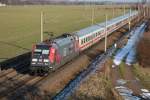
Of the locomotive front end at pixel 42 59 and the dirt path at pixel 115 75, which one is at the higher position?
the locomotive front end at pixel 42 59

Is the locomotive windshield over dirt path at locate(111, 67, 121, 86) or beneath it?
over

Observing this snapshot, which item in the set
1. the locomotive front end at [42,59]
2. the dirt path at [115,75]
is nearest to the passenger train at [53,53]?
the locomotive front end at [42,59]

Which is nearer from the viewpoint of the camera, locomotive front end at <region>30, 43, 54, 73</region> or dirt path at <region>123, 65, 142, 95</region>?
dirt path at <region>123, 65, 142, 95</region>

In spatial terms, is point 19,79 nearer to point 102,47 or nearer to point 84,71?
point 84,71

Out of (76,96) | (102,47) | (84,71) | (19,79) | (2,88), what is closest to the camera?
(76,96)

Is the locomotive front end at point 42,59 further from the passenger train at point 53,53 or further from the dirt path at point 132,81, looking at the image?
the dirt path at point 132,81

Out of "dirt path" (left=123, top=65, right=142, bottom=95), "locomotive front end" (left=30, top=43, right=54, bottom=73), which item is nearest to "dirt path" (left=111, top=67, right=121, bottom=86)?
"dirt path" (left=123, top=65, right=142, bottom=95)

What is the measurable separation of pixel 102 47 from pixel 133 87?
73.5 feet

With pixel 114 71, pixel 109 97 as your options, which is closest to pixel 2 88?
pixel 109 97

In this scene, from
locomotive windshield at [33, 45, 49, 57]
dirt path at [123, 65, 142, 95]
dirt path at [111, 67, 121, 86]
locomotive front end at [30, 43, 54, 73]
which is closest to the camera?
dirt path at [123, 65, 142, 95]

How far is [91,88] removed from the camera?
83.2 ft

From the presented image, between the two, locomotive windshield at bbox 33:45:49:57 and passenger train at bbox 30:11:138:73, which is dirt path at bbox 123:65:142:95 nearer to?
passenger train at bbox 30:11:138:73

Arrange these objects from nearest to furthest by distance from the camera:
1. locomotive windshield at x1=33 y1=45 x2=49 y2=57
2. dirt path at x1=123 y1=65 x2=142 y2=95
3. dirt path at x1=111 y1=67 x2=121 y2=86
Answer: dirt path at x1=123 y1=65 x2=142 y2=95 → locomotive windshield at x1=33 y1=45 x2=49 y2=57 → dirt path at x1=111 y1=67 x2=121 y2=86

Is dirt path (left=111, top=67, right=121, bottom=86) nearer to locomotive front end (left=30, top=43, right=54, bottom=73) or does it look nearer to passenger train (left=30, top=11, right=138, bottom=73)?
passenger train (left=30, top=11, right=138, bottom=73)
